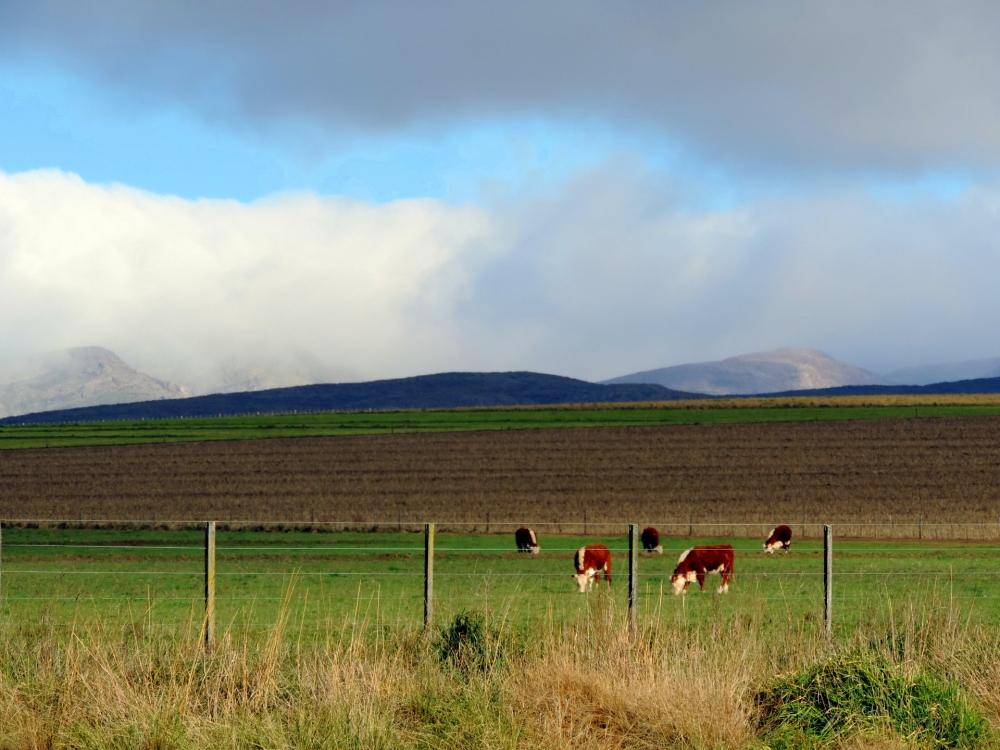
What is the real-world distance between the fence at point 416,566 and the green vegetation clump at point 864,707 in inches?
91.6

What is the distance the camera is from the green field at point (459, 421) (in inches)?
3546

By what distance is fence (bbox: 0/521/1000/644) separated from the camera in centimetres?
2202

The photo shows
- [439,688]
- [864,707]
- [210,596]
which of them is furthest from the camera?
[210,596]

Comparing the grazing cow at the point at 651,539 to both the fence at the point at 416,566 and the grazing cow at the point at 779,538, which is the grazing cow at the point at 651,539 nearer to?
the fence at the point at 416,566

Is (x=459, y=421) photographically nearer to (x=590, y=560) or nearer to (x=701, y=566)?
(x=590, y=560)

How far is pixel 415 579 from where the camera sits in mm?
27094

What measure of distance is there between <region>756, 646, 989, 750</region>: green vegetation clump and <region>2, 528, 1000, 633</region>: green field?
2031 mm

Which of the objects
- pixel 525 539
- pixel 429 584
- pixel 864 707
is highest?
pixel 429 584

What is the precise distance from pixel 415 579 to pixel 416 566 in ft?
12.4

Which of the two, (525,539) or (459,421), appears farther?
(459,421)

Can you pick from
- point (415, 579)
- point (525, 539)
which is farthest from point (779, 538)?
point (415, 579)

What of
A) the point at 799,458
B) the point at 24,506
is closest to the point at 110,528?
the point at 24,506

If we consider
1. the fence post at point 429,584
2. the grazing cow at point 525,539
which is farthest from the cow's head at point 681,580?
the grazing cow at point 525,539

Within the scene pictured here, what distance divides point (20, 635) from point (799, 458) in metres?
57.0
